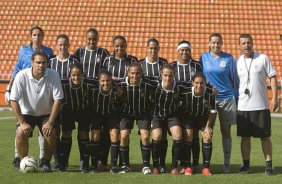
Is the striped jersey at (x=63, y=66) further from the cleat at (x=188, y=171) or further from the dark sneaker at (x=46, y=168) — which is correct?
the cleat at (x=188, y=171)

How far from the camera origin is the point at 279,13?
28.2 metres

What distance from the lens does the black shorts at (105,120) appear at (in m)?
8.09

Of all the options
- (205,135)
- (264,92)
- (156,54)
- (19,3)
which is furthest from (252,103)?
(19,3)

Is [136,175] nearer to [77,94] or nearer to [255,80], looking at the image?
[77,94]

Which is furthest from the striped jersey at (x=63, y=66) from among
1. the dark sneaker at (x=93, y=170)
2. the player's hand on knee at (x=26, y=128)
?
the dark sneaker at (x=93, y=170)

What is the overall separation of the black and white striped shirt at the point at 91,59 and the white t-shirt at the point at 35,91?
74 cm

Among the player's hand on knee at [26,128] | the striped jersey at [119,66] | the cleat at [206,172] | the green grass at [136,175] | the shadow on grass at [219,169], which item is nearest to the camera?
the green grass at [136,175]

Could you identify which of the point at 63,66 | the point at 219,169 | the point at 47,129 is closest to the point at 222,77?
the point at 219,169

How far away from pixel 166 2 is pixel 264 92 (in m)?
21.2

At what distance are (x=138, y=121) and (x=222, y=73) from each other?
1275mm

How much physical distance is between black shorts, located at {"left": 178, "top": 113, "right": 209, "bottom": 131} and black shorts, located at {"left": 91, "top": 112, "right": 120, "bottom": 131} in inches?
32.8

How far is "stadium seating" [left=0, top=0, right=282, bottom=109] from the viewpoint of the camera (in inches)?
1075

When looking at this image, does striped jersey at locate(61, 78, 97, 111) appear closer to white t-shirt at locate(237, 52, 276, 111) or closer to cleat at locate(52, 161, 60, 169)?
cleat at locate(52, 161, 60, 169)

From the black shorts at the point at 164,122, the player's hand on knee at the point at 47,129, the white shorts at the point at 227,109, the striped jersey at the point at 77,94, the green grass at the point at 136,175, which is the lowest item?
the green grass at the point at 136,175
